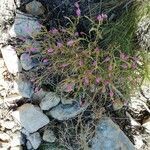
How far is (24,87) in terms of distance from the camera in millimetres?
2734

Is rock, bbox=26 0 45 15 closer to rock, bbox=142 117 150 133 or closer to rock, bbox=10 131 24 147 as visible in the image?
rock, bbox=10 131 24 147

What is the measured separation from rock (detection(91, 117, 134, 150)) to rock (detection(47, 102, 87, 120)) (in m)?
0.20

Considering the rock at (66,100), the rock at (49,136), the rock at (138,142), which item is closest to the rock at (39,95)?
the rock at (66,100)

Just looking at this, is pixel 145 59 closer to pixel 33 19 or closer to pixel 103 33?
pixel 103 33

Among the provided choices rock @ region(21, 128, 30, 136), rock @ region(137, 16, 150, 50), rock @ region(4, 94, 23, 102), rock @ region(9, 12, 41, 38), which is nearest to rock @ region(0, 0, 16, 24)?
rock @ region(9, 12, 41, 38)

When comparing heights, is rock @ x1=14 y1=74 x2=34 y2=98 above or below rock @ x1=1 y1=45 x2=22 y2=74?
below

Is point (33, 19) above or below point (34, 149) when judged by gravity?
above

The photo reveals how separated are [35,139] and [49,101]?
1.06 feet

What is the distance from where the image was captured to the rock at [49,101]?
267 centimetres

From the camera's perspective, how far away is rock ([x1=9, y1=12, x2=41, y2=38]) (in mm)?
2736

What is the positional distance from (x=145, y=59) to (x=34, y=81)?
0.82 metres

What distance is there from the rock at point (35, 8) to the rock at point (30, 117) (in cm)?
72

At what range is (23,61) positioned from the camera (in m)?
2.70

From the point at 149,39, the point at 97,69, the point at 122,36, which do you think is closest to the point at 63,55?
the point at 97,69
